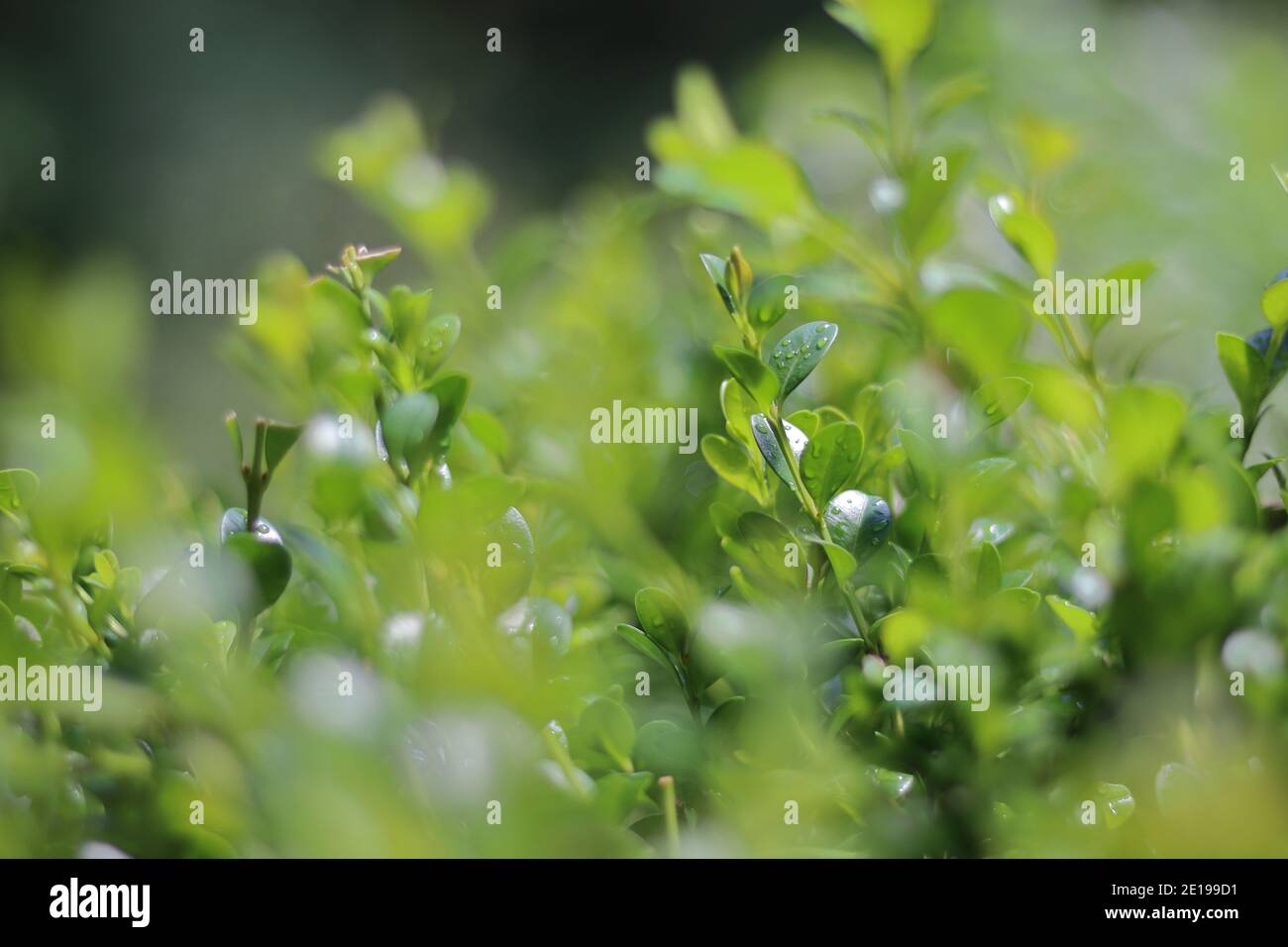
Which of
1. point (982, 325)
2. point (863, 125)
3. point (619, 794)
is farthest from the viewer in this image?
point (863, 125)

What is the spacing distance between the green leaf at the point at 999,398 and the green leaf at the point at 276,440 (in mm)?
250

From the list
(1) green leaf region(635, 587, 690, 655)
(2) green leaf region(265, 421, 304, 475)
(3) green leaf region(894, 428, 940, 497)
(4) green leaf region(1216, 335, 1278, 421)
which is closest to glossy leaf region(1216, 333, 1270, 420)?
(4) green leaf region(1216, 335, 1278, 421)

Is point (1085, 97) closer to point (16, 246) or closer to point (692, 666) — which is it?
point (692, 666)

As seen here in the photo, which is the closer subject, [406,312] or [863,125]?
[406,312]

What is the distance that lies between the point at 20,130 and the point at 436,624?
320 centimetres

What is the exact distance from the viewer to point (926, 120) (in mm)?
537

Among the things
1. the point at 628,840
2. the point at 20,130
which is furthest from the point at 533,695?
the point at 20,130

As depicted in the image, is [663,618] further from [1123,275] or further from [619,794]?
[1123,275]

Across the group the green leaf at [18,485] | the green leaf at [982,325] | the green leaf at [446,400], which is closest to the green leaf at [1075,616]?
the green leaf at [982,325]

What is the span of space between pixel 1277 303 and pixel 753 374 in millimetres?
194

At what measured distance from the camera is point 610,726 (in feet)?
1.18

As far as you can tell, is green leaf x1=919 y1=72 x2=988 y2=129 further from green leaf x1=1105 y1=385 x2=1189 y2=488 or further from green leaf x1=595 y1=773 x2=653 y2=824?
green leaf x1=595 y1=773 x2=653 y2=824

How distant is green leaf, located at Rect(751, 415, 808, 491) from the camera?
1.23ft

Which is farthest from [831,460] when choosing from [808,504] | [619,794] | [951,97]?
[951,97]
